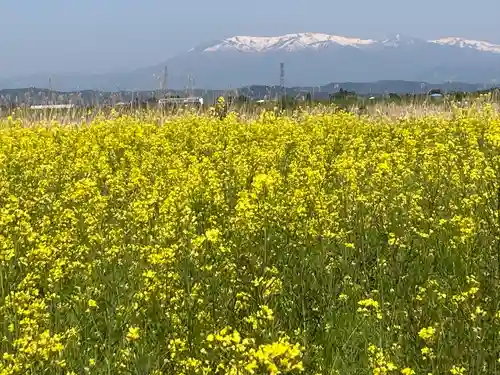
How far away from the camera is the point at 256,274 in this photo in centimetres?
384

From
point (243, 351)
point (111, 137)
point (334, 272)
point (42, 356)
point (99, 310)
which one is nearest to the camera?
point (243, 351)

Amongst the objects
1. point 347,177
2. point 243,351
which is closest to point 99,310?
point 243,351

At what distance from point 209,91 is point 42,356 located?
14743 mm

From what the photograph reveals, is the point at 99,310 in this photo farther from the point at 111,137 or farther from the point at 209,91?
the point at 209,91

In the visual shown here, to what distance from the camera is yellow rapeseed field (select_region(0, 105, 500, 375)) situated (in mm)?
3039

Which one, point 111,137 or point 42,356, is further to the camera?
point 111,137

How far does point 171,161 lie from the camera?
8367 mm

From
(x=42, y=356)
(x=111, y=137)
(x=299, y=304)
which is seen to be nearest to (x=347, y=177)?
(x=299, y=304)

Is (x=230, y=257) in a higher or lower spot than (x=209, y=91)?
lower

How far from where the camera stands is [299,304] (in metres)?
3.82

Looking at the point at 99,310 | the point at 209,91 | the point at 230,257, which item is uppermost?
the point at 209,91

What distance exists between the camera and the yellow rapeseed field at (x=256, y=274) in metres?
3.04

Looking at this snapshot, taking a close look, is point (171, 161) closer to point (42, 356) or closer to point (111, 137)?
point (111, 137)

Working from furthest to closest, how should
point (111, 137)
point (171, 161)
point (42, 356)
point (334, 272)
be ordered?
1. point (111, 137)
2. point (171, 161)
3. point (334, 272)
4. point (42, 356)
